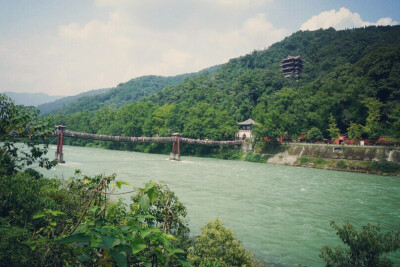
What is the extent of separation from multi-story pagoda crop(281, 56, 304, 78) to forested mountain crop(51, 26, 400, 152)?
10.3 ft

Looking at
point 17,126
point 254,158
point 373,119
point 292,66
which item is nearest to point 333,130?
point 373,119

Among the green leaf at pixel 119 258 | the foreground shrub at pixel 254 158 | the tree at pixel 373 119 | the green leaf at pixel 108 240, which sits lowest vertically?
the foreground shrub at pixel 254 158

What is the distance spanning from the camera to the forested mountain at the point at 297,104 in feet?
151

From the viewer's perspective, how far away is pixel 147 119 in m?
68.4

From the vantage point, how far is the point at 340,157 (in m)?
37.3

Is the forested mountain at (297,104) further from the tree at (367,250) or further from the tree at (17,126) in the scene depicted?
the tree at (17,126)

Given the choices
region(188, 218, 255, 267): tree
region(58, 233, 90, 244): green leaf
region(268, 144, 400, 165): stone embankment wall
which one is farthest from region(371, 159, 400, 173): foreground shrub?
region(58, 233, 90, 244): green leaf

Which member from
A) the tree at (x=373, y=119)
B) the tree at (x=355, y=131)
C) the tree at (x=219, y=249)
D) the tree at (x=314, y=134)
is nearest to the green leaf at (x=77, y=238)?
the tree at (x=219, y=249)

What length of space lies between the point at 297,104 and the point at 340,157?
17.7 metres

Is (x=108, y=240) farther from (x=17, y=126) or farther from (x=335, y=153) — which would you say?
(x=335, y=153)

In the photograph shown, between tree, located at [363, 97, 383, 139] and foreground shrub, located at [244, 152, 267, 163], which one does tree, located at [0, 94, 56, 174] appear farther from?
tree, located at [363, 97, 383, 139]

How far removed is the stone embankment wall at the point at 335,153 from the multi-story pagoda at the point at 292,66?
2282 inches

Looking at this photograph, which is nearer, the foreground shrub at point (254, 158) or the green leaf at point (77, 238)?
the green leaf at point (77, 238)

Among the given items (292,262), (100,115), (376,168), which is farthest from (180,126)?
(292,262)
